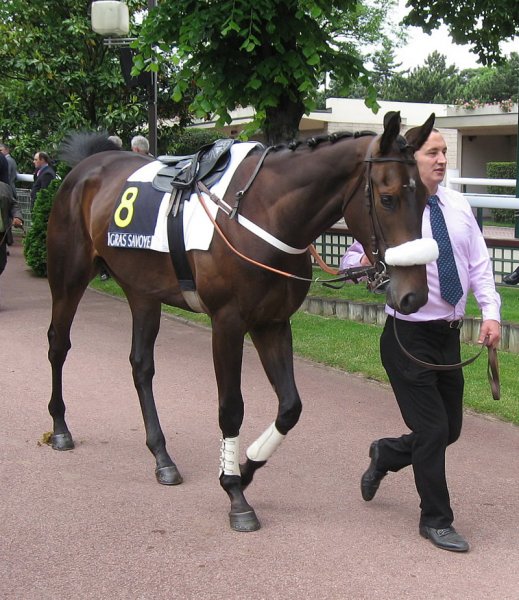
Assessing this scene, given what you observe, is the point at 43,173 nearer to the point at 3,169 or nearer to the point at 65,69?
the point at 65,69

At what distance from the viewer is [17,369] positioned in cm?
732

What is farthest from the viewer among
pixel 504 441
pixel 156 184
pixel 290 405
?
pixel 504 441

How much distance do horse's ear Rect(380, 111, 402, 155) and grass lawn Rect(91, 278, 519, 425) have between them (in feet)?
9.98

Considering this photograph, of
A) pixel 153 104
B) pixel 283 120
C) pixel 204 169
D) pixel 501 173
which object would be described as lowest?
pixel 501 173

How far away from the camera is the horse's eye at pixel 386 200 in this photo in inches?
135

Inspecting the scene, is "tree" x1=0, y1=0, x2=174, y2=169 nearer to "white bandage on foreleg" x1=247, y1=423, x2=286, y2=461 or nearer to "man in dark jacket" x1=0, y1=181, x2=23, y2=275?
"man in dark jacket" x1=0, y1=181, x2=23, y2=275

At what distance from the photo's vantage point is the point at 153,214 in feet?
15.1

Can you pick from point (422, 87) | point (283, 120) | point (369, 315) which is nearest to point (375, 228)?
point (369, 315)

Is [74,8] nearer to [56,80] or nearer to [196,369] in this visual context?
[56,80]

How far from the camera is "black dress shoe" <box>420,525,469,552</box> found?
375 cm

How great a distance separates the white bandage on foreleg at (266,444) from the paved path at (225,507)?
298 millimetres

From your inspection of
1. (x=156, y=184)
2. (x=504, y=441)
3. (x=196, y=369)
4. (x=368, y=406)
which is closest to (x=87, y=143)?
(x=156, y=184)

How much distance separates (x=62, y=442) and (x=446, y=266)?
2.84 meters

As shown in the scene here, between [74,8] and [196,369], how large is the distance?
1063 centimetres
